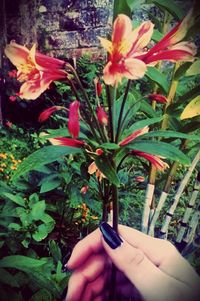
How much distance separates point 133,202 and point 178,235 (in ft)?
0.33

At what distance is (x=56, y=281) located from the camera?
0.84m

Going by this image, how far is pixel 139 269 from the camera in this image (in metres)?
0.67

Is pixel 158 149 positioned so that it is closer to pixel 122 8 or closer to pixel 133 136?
pixel 133 136

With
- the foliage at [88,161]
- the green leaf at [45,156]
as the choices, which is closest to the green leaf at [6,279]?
the foliage at [88,161]

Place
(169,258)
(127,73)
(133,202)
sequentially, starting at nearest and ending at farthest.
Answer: (127,73) → (169,258) → (133,202)

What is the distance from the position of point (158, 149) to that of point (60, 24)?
26 cm

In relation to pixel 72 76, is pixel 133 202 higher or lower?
lower

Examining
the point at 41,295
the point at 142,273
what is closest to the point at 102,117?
the point at 142,273

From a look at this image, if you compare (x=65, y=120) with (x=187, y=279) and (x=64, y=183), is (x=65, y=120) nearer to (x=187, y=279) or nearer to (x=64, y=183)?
(x=64, y=183)

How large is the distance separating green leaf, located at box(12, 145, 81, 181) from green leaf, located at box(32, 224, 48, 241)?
248 millimetres

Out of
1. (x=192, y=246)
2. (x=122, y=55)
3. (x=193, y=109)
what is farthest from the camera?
(x=192, y=246)

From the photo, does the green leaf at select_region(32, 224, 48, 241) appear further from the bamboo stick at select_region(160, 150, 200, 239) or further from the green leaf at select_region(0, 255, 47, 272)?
the bamboo stick at select_region(160, 150, 200, 239)

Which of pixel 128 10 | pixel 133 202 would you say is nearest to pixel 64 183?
pixel 133 202

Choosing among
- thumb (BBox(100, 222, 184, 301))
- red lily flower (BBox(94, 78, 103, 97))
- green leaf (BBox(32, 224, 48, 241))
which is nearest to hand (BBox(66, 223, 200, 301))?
thumb (BBox(100, 222, 184, 301))
